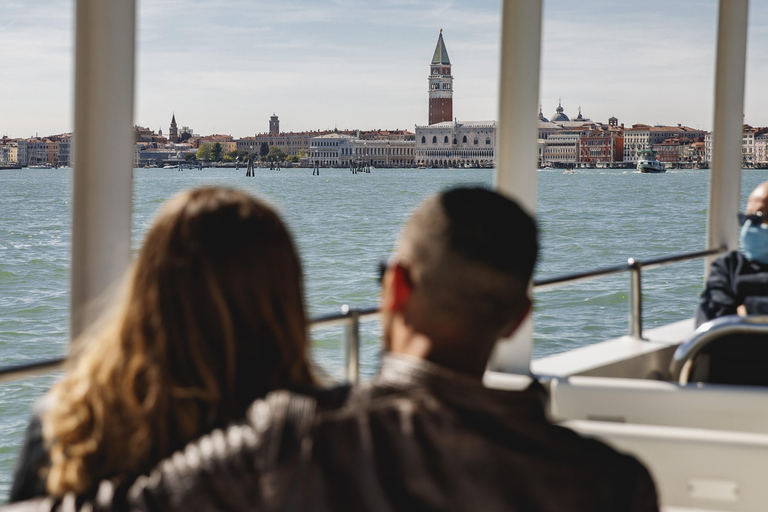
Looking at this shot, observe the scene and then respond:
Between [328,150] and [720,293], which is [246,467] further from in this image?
[328,150]

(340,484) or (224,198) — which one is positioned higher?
(224,198)

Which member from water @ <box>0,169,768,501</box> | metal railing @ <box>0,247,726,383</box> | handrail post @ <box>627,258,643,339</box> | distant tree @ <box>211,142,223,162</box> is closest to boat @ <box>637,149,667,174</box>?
water @ <box>0,169,768,501</box>

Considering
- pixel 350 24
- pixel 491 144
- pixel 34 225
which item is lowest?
pixel 34 225

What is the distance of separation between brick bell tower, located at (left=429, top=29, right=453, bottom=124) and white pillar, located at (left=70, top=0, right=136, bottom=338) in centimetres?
10307

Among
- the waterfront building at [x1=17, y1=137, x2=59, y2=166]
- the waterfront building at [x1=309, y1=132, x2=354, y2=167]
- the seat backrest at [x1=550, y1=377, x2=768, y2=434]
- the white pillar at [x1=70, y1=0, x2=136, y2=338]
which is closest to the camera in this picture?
the seat backrest at [x1=550, y1=377, x2=768, y2=434]

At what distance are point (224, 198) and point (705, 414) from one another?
3.25 ft

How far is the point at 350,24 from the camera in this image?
70375mm

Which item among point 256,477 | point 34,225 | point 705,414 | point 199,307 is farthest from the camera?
point 34,225

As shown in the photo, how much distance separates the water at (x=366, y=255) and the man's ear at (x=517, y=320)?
166mm

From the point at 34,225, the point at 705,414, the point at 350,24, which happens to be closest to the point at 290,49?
the point at 350,24

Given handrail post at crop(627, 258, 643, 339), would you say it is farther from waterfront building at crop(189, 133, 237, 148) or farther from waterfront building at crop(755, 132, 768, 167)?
waterfront building at crop(189, 133, 237, 148)

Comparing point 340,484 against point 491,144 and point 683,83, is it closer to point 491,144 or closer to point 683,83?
point 683,83

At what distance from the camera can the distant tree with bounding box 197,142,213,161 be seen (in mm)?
92025

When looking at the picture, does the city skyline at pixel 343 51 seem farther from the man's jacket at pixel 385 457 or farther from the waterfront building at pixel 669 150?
the man's jacket at pixel 385 457
